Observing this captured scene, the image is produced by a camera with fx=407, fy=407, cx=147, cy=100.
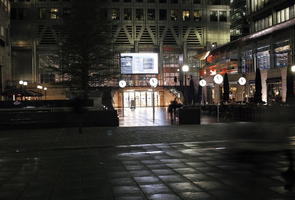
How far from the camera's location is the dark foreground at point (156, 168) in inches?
300

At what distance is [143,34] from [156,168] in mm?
60356

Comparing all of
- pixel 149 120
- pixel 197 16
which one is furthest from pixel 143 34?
pixel 149 120

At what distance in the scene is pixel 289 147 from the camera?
7.96 m

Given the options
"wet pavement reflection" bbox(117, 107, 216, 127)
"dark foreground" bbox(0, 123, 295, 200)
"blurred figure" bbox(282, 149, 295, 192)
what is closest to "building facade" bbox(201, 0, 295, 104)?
"wet pavement reflection" bbox(117, 107, 216, 127)

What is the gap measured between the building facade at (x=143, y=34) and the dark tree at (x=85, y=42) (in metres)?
30.4

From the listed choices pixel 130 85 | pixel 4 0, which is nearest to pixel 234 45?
pixel 130 85

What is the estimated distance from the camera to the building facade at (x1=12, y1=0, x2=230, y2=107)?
2603 inches

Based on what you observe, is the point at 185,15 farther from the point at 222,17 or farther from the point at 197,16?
the point at 222,17

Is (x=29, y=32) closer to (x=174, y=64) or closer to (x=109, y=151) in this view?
(x=174, y=64)

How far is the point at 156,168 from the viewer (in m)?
10.3

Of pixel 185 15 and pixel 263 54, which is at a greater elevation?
pixel 185 15

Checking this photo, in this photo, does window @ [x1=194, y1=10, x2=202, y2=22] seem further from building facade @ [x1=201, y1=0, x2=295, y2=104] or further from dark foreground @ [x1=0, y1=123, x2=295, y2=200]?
dark foreground @ [x1=0, y1=123, x2=295, y2=200]

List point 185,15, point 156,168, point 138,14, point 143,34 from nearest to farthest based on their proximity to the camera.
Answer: point 156,168 → point 143,34 → point 138,14 → point 185,15

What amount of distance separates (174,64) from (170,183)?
6306 cm
